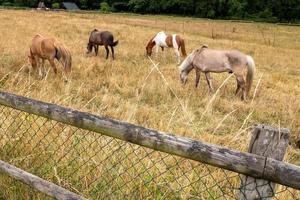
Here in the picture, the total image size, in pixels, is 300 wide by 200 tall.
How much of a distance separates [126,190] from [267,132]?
5.86 feet

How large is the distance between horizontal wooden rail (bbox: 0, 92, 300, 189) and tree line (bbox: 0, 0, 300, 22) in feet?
238

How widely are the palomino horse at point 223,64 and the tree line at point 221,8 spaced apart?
64.5 meters

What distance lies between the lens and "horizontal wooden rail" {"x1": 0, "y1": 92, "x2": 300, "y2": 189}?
2.04 metres

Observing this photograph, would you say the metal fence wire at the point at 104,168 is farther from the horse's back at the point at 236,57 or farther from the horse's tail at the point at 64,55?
the horse's back at the point at 236,57

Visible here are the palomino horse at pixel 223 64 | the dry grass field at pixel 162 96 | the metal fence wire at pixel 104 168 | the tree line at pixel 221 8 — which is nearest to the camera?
the metal fence wire at pixel 104 168

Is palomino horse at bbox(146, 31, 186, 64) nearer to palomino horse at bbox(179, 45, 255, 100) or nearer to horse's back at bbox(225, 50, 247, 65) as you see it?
palomino horse at bbox(179, 45, 255, 100)

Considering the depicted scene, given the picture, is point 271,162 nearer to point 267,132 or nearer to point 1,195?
point 267,132

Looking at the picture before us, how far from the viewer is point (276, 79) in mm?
12703

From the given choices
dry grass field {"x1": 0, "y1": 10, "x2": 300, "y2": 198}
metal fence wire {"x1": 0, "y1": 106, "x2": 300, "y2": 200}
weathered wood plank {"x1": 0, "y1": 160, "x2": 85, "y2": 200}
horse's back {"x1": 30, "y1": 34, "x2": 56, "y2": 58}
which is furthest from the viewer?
horse's back {"x1": 30, "y1": 34, "x2": 56, "y2": 58}

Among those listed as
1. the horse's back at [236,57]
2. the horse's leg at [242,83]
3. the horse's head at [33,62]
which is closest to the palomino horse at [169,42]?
the horse's back at [236,57]

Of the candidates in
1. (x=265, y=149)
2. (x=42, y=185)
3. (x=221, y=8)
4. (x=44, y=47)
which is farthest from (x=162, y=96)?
(x=221, y=8)

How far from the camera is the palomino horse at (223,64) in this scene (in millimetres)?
9711

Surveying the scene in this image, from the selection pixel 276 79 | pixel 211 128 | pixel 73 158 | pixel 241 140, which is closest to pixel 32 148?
pixel 73 158

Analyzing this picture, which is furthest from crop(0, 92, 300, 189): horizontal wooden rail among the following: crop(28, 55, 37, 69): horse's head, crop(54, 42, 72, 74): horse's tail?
crop(28, 55, 37, 69): horse's head
